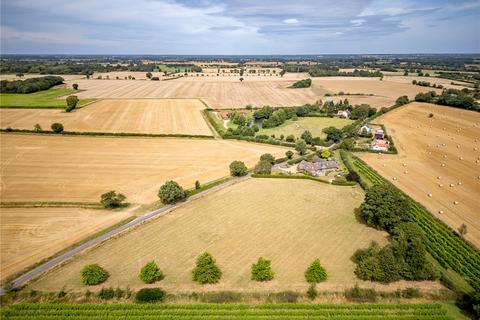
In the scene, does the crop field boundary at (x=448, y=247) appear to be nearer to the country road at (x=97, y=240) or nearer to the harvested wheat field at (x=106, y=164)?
the country road at (x=97, y=240)

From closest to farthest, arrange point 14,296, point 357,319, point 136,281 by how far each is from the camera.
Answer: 1. point 357,319
2. point 14,296
3. point 136,281

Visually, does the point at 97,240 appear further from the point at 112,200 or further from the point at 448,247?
the point at 448,247

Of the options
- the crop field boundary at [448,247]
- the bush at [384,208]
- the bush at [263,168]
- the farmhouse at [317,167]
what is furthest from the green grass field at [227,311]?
the farmhouse at [317,167]

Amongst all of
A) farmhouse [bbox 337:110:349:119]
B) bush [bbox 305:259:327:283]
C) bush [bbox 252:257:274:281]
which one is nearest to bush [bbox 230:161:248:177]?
bush [bbox 252:257:274:281]

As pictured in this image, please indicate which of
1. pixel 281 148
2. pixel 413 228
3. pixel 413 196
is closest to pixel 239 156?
pixel 281 148

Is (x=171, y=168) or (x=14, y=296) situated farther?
(x=171, y=168)

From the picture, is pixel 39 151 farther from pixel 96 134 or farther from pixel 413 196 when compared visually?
pixel 413 196
